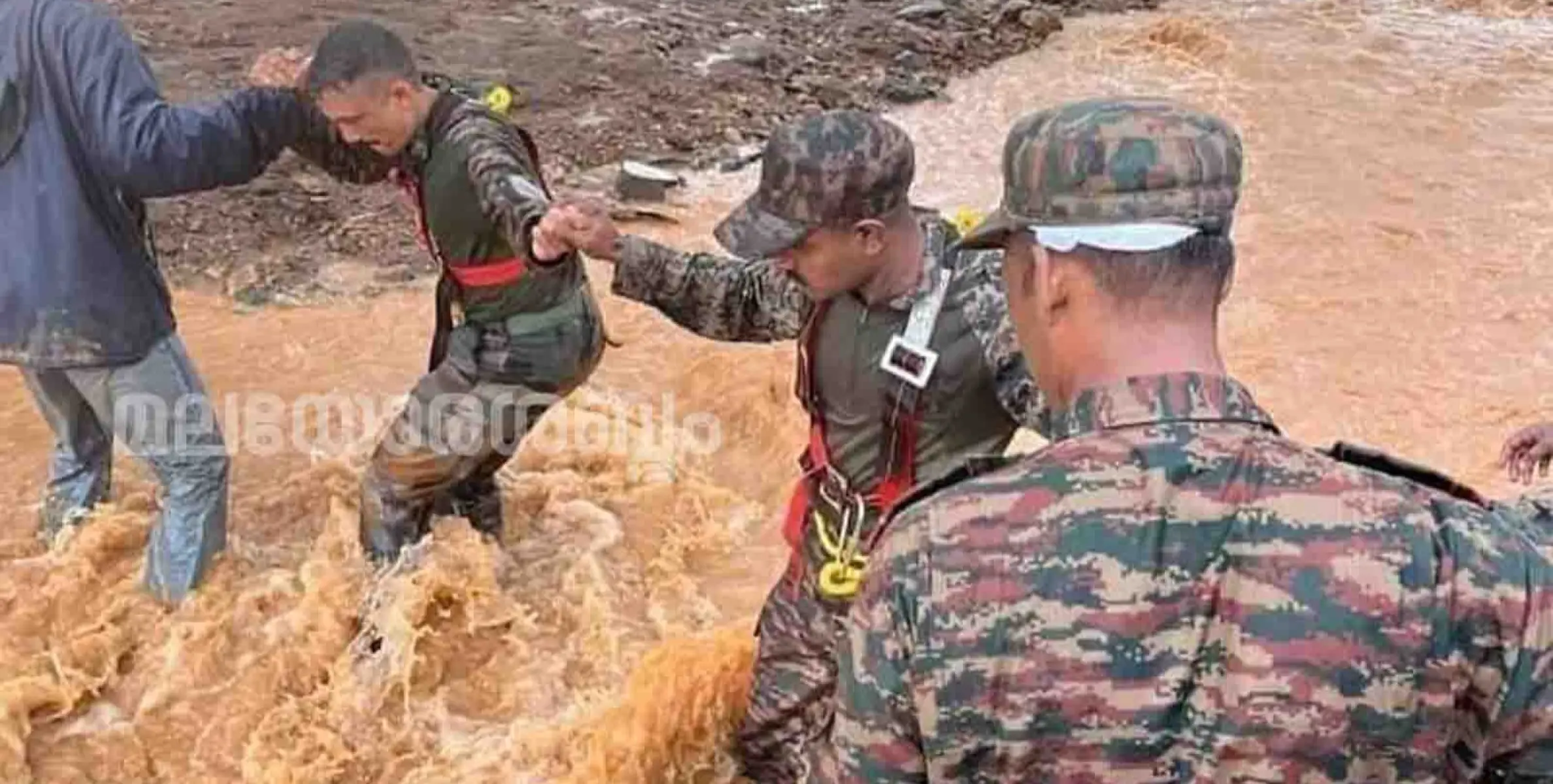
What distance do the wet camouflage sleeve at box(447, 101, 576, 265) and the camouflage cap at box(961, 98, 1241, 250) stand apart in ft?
6.90

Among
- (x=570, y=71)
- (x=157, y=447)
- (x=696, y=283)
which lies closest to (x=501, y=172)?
(x=696, y=283)

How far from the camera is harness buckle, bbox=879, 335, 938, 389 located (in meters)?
3.53

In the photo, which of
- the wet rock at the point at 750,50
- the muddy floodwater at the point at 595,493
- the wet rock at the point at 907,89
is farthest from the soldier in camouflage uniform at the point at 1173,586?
the wet rock at the point at 750,50

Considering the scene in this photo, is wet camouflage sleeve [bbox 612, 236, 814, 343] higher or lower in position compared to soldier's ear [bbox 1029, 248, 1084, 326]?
lower

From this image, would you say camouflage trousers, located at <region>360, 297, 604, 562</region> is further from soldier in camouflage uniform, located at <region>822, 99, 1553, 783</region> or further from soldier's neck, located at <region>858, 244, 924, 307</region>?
soldier in camouflage uniform, located at <region>822, 99, 1553, 783</region>

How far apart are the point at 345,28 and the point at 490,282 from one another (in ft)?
2.28

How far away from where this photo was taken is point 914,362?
353 centimetres

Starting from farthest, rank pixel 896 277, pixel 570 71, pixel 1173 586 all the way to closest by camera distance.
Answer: pixel 570 71, pixel 896 277, pixel 1173 586

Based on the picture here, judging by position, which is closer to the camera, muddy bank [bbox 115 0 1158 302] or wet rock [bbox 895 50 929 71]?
muddy bank [bbox 115 0 1158 302]

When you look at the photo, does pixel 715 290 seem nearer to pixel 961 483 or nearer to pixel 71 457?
pixel 961 483

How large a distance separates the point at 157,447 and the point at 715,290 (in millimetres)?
1846

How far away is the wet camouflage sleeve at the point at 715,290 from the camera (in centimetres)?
384

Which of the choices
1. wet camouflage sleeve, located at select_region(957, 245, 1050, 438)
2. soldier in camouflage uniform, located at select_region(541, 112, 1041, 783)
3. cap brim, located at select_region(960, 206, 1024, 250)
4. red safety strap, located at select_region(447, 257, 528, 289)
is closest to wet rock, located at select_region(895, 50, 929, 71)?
red safety strap, located at select_region(447, 257, 528, 289)

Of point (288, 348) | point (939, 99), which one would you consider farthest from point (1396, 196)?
point (288, 348)
